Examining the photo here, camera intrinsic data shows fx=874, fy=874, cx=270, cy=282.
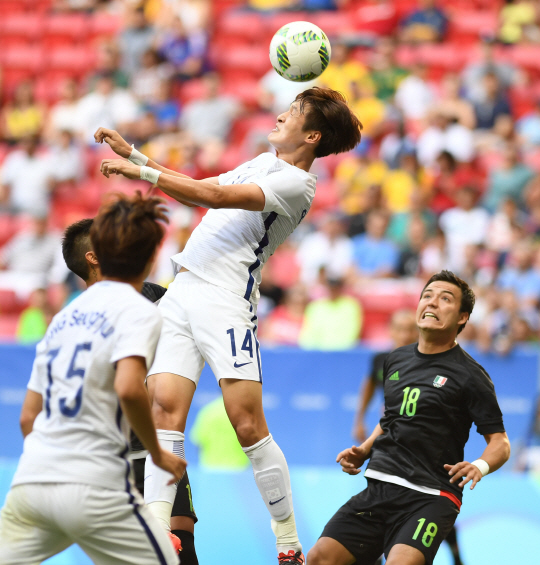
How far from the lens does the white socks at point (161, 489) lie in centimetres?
416

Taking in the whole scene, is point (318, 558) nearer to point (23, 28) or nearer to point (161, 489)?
point (161, 489)

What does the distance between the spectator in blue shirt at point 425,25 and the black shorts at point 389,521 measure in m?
10.9

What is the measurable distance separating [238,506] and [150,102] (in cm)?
893

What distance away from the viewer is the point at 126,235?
3.26 metres

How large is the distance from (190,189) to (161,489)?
1.44 meters

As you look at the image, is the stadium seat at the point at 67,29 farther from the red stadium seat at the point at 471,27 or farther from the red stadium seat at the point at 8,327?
the red stadium seat at the point at 8,327

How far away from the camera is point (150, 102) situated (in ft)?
45.0

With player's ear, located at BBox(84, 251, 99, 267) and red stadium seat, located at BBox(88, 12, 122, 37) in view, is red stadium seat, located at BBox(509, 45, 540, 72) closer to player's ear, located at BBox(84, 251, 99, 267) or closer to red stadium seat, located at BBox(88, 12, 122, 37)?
red stadium seat, located at BBox(88, 12, 122, 37)

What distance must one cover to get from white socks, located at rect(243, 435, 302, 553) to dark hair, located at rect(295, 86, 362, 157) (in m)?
1.61

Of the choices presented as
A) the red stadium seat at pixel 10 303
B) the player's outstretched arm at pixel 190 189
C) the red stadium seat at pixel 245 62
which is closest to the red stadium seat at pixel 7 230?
the red stadium seat at pixel 10 303

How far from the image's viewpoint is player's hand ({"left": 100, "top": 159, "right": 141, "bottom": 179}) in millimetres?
3910

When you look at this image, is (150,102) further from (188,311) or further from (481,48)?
(188,311)

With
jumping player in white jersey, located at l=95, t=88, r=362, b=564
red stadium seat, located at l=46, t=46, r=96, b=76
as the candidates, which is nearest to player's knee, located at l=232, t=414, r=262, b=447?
jumping player in white jersey, located at l=95, t=88, r=362, b=564

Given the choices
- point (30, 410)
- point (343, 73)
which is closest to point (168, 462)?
point (30, 410)
